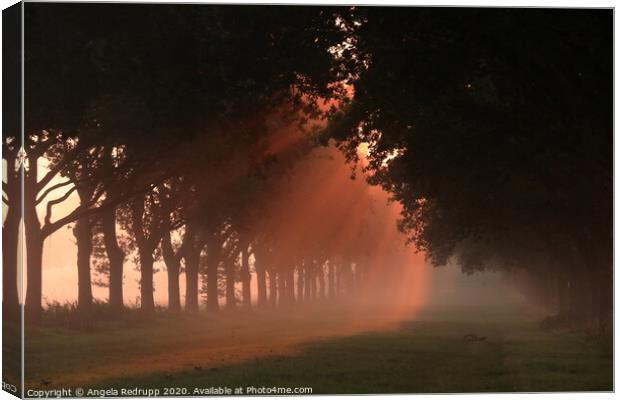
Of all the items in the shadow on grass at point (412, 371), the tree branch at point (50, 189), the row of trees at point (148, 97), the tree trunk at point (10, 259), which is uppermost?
the row of trees at point (148, 97)

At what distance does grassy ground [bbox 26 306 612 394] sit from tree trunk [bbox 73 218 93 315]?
3.59m

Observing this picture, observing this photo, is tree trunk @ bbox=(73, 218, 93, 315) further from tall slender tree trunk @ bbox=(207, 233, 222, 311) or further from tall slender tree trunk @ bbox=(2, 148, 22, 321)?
tall slender tree trunk @ bbox=(207, 233, 222, 311)

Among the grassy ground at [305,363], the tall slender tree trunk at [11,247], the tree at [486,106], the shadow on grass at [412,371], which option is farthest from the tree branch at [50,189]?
the tree at [486,106]

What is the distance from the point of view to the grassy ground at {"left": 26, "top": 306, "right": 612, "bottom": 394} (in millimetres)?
23062

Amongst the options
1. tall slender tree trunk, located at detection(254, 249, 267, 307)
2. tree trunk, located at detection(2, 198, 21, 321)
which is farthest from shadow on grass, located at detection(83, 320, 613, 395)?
tall slender tree trunk, located at detection(254, 249, 267, 307)

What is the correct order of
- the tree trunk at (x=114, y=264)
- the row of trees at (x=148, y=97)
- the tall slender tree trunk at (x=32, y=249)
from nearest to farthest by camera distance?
the row of trees at (x=148, y=97), the tall slender tree trunk at (x=32, y=249), the tree trunk at (x=114, y=264)

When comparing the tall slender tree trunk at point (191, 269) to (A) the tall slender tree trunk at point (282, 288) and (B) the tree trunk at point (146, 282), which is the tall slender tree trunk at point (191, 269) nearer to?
(B) the tree trunk at point (146, 282)

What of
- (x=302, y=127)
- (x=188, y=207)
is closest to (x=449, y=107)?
(x=302, y=127)

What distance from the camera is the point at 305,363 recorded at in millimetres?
26250

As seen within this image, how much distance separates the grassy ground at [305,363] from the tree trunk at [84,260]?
3589mm

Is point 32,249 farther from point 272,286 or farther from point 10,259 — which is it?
point 272,286

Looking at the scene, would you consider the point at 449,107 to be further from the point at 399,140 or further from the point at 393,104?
the point at 399,140

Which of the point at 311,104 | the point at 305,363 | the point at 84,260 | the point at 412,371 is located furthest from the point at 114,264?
the point at 412,371

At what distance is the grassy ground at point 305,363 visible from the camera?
2306cm
